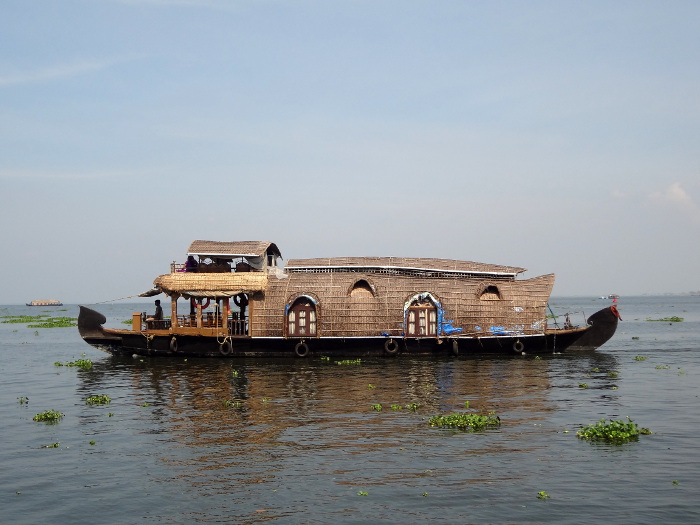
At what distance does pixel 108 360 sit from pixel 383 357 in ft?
53.2

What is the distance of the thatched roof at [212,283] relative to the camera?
34.6m

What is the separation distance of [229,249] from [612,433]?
935 inches

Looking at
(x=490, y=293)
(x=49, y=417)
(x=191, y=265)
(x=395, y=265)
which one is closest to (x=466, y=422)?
(x=49, y=417)

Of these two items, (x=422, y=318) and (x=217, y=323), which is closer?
(x=422, y=318)

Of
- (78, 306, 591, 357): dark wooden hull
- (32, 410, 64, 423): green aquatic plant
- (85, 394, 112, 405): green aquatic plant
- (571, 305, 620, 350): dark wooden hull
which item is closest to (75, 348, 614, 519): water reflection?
(85, 394, 112, 405): green aquatic plant

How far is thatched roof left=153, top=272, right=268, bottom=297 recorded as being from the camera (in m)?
34.6

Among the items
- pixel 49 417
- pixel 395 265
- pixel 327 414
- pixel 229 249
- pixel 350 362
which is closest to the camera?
pixel 327 414

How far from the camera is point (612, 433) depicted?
56.2 feet

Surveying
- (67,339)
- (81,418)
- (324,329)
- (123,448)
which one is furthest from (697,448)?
(67,339)

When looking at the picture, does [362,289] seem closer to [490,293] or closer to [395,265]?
[395,265]

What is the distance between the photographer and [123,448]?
57.0ft

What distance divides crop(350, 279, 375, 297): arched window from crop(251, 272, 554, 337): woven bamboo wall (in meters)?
0.29

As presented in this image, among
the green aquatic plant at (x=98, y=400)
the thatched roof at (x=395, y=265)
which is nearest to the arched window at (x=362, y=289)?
the thatched roof at (x=395, y=265)

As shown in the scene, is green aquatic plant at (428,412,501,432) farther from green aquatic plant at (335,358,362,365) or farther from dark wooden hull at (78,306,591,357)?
dark wooden hull at (78,306,591,357)
